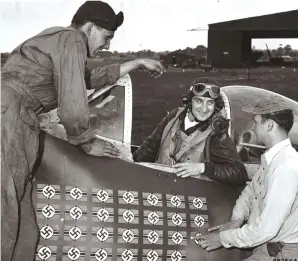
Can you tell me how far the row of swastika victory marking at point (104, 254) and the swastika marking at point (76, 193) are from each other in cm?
19

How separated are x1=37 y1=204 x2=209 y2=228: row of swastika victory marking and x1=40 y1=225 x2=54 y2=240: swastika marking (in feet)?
Answer: 0.12

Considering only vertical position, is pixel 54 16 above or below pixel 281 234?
above

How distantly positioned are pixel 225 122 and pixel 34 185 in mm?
869

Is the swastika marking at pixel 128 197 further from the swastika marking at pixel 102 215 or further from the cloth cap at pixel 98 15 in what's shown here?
the cloth cap at pixel 98 15

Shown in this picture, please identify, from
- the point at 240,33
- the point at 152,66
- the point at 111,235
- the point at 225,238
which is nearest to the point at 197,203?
the point at 225,238

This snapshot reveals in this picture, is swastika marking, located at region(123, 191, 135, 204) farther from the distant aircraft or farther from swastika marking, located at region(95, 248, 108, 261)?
swastika marking, located at region(95, 248, 108, 261)

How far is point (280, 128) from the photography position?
2.22 m

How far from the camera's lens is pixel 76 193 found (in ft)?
6.87

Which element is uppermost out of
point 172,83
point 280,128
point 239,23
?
point 239,23

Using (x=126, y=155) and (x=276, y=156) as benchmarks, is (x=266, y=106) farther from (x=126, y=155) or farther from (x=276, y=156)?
(x=126, y=155)

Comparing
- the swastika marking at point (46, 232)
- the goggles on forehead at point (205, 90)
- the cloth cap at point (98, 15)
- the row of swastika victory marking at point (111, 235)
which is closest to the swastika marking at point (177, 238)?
the row of swastika victory marking at point (111, 235)

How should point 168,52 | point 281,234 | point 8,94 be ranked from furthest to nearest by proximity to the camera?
1. point 168,52
2. point 281,234
3. point 8,94

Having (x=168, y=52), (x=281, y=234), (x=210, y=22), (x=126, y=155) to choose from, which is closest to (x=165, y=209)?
(x=126, y=155)

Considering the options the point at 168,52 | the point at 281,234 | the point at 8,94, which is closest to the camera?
the point at 8,94
